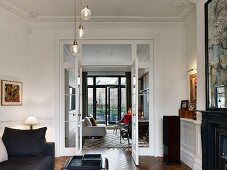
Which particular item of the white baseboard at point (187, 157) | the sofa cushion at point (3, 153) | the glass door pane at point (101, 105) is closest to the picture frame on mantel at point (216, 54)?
the white baseboard at point (187, 157)

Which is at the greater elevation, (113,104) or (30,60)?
(30,60)

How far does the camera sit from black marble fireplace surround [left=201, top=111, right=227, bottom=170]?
→ 372 centimetres

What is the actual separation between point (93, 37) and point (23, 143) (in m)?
3.42

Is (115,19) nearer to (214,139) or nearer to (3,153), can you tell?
(214,139)

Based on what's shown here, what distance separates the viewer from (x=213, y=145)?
4020 millimetres

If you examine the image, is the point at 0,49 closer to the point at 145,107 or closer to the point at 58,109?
the point at 58,109

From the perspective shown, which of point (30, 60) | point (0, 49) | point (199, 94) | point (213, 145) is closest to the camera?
point (213, 145)

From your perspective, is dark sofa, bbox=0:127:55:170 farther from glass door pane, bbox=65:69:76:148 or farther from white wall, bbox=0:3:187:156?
glass door pane, bbox=65:69:76:148

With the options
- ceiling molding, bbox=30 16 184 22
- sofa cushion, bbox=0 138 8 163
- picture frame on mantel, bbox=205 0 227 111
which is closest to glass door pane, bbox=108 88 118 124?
ceiling molding, bbox=30 16 184 22

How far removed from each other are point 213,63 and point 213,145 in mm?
1230

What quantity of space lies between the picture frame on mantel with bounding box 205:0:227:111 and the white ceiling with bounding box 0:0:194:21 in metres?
1.20

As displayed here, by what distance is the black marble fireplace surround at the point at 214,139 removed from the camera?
372 cm

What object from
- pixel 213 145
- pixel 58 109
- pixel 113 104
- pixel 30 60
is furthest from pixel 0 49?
pixel 113 104

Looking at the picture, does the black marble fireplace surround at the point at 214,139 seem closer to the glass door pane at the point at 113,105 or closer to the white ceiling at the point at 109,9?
the white ceiling at the point at 109,9
